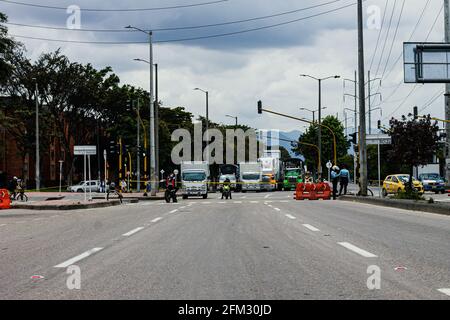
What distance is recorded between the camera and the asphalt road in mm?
6969

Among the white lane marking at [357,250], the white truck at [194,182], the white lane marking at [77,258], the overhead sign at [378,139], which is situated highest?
the overhead sign at [378,139]

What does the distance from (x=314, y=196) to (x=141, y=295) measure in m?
32.6

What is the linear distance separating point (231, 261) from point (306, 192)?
98.6 ft

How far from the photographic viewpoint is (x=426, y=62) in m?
31.7

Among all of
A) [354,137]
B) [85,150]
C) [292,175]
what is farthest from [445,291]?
[292,175]

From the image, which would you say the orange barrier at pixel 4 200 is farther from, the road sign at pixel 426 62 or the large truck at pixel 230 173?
the large truck at pixel 230 173

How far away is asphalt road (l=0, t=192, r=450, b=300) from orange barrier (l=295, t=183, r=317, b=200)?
2253cm

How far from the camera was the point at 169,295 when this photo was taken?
6719mm

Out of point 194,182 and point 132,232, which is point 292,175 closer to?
point 194,182

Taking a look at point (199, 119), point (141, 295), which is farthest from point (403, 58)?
point (199, 119)

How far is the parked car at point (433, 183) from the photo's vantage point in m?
51.5

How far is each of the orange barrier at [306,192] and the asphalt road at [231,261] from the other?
2253cm

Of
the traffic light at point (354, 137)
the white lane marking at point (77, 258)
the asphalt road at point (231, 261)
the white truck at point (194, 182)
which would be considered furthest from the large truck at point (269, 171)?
the white lane marking at point (77, 258)
